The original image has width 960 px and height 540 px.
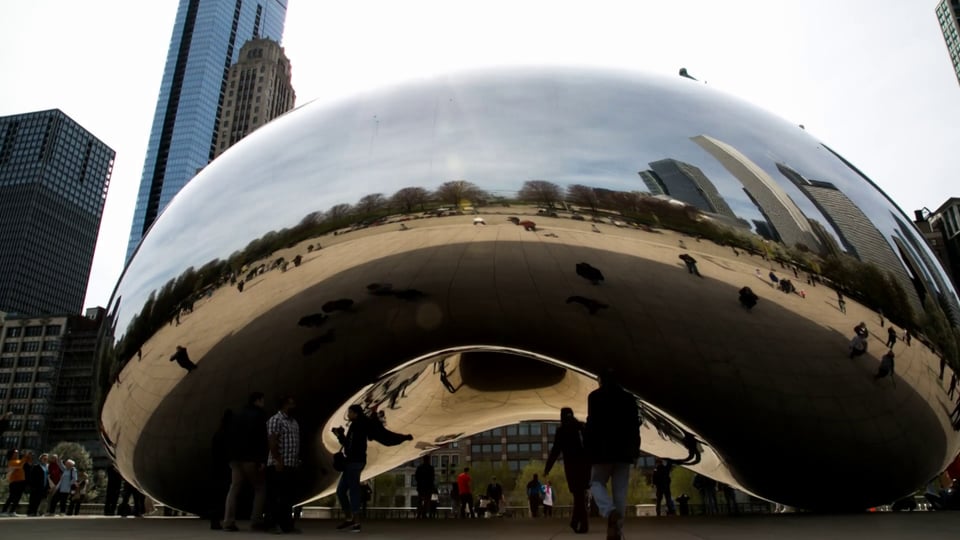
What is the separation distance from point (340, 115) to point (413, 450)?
4.14 m

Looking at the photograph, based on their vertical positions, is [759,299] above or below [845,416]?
above

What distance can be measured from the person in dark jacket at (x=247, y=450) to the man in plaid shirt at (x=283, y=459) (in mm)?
77

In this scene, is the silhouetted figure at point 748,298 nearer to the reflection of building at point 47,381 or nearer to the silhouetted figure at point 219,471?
the silhouetted figure at point 219,471

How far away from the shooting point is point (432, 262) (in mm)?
5438

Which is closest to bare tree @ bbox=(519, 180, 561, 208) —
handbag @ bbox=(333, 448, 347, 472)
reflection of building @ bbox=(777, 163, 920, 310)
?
reflection of building @ bbox=(777, 163, 920, 310)

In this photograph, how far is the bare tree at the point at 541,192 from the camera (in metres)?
5.26

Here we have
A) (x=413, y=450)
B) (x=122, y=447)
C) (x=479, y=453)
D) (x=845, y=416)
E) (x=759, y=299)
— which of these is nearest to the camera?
(x=759, y=299)

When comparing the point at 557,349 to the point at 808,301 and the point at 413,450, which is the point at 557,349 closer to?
the point at 808,301

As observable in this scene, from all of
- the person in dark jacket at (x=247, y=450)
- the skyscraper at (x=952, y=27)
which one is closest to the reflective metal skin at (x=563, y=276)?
the person in dark jacket at (x=247, y=450)

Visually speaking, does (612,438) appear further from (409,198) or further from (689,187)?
(409,198)

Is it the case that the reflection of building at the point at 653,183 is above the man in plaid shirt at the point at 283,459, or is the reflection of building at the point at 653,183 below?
above

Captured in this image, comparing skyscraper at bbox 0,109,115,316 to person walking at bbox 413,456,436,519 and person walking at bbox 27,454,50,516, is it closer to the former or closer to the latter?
person walking at bbox 27,454,50,516

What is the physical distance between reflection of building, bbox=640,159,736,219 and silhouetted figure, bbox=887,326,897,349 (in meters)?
1.75

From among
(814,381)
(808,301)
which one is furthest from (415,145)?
(814,381)
